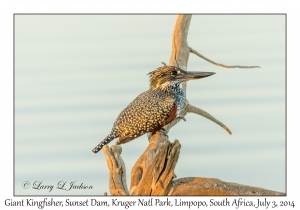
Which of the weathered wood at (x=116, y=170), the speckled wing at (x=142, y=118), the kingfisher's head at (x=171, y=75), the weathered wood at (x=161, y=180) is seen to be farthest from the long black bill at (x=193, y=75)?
the weathered wood at (x=116, y=170)

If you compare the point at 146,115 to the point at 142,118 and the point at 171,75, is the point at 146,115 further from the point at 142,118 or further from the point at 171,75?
the point at 171,75

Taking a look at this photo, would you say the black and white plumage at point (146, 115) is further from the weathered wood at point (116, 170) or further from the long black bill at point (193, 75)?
the weathered wood at point (116, 170)

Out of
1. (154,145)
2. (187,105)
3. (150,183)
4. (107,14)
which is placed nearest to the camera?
(150,183)

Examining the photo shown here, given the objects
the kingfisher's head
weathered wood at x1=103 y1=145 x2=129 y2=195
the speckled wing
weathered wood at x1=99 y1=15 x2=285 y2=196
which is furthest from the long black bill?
weathered wood at x1=103 y1=145 x2=129 y2=195

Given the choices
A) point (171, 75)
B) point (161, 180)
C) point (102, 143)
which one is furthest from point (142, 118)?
point (161, 180)

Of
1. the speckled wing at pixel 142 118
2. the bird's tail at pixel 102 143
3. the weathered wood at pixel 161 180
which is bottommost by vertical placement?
the weathered wood at pixel 161 180

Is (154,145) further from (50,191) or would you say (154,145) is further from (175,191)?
(50,191)
